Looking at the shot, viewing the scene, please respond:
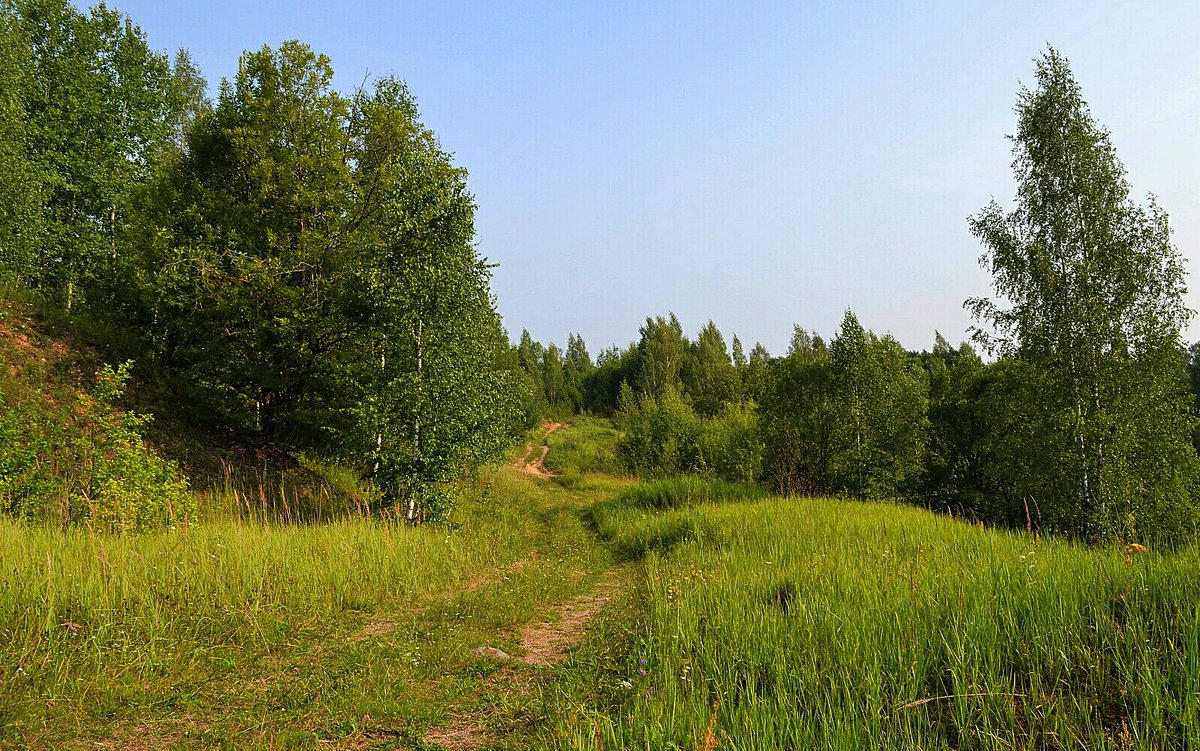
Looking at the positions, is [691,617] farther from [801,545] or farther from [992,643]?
[801,545]

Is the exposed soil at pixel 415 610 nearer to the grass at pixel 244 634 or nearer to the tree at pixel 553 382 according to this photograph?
the grass at pixel 244 634

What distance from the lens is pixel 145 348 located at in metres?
17.6

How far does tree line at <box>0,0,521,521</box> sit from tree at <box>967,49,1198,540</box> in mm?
15812

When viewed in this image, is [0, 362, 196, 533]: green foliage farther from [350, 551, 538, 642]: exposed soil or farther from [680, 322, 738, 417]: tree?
[680, 322, 738, 417]: tree

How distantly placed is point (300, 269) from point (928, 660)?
17.1m

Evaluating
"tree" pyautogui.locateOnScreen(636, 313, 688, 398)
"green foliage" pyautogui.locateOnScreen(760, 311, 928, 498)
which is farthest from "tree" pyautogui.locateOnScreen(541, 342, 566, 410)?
"green foliage" pyautogui.locateOnScreen(760, 311, 928, 498)

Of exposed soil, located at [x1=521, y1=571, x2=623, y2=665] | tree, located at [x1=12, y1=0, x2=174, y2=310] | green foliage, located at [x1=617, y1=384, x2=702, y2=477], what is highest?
tree, located at [x1=12, y1=0, x2=174, y2=310]

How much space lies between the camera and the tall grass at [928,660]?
2.93m

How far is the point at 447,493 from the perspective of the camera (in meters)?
12.0

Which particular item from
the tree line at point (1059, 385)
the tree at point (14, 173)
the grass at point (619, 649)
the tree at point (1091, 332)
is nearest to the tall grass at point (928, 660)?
the grass at point (619, 649)

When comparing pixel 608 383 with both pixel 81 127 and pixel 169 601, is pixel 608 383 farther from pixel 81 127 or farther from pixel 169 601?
pixel 169 601

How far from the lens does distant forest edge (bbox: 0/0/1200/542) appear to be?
460 inches

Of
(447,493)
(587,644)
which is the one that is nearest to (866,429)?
(447,493)

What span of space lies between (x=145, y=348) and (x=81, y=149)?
1616cm
